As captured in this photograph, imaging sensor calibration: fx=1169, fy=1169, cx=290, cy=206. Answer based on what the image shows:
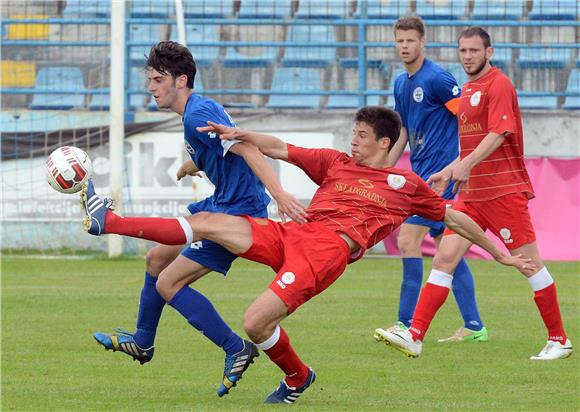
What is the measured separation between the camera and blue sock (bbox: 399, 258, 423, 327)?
336 inches

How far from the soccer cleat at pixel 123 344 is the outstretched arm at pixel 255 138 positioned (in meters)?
1.36

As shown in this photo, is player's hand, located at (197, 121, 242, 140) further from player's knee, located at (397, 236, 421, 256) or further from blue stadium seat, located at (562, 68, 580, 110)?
blue stadium seat, located at (562, 68, 580, 110)

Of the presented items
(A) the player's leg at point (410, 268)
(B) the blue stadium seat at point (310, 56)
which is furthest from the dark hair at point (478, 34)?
(B) the blue stadium seat at point (310, 56)

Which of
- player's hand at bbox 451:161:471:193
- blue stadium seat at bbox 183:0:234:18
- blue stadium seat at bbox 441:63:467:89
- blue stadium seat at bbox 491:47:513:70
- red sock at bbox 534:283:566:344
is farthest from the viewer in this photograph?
blue stadium seat at bbox 183:0:234:18

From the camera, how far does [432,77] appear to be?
8.60m

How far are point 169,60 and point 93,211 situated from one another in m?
1.01

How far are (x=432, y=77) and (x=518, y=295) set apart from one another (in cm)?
373

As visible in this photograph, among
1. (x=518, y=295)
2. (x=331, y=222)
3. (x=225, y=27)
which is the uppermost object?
(x=225, y=27)

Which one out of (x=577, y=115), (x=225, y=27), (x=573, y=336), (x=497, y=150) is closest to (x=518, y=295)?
(x=573, y=336)

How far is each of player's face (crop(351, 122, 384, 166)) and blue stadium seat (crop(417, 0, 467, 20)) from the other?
40.7ft

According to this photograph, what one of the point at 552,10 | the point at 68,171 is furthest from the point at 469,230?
the point at 552,10

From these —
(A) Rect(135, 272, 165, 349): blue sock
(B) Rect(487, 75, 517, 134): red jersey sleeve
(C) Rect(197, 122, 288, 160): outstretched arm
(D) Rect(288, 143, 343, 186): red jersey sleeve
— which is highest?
(B) Rect(487, 75, 517, 134): red jersey sleeve

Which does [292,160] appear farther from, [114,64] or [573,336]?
[114,64]

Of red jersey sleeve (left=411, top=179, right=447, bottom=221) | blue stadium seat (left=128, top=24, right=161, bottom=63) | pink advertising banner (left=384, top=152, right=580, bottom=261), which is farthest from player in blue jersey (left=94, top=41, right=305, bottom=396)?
blue stadium seat (left=128, top=24, right=161, bottom=63)
